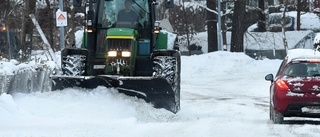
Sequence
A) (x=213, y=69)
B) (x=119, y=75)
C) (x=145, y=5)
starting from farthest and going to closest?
(x=213, y=69)
(x=145, y=5)
(x=119, y=75)

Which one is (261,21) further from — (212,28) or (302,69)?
(302,69)

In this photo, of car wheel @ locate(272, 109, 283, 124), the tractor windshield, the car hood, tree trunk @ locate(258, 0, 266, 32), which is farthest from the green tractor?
tree trunk @ locate(258, 0, 266, 32)

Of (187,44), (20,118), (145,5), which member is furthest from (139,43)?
(187,44)

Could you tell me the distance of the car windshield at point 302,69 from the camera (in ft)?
44.9

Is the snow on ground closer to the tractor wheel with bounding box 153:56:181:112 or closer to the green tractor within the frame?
the green tractor

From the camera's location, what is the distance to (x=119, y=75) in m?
14.5

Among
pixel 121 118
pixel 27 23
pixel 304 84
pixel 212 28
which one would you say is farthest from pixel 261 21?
pixel 121 118

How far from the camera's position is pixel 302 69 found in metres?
13.8

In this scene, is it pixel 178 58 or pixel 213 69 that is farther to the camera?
pixel 213 69

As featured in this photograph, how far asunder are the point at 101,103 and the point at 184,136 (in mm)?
2799

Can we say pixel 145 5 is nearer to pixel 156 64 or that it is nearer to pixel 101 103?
pixel 156 64

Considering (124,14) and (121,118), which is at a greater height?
(124,14)

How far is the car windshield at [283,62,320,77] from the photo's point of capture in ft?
44.9

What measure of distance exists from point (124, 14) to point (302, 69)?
4.00 metres
